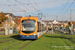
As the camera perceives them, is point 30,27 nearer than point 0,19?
Yes

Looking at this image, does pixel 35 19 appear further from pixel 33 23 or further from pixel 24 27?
pixel 24 27

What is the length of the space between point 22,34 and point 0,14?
49.1 meters

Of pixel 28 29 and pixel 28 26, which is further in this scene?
pixel 28 26

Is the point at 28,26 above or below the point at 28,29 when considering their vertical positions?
above

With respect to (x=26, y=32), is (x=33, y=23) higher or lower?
higher

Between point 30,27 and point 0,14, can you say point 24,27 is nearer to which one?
point 30,27

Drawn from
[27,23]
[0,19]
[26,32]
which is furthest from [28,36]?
[0,19]

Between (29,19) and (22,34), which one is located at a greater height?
(29,19)

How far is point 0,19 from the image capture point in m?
63.7

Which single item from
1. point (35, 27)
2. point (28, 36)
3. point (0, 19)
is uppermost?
point (0, 19)

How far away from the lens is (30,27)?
17766 millimetres

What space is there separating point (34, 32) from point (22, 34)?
1549 millimetres

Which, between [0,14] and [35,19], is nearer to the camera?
[35,19]

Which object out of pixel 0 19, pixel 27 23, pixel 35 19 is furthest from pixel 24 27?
pixel 0 19
